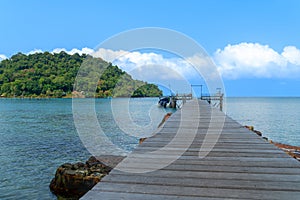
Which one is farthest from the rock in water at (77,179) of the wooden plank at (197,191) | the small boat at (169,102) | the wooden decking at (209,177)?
the small boat at (169,102)

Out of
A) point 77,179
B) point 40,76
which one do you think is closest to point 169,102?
point 77,179

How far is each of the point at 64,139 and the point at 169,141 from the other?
1411 cm

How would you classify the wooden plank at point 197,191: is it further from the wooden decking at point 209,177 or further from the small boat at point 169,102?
the small boat at point 169,102

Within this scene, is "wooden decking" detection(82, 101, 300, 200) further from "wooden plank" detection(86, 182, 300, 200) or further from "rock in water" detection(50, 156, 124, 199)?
"rock in water" detection(50, 156, 124, 199)

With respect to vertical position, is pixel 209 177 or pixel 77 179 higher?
pixel 209 177

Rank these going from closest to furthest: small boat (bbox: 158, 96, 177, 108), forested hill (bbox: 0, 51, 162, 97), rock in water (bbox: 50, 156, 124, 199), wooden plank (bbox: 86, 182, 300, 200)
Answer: wooden plank (bbox: 86, 182, 300, 200), rock in water (bbox: 50, 156, 124, 199), small boat (bbox: 158, 96, 177, 108), forested hill (bbox: 0, 51, 162, 97)

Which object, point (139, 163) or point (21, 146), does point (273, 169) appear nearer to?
point (139, 163)

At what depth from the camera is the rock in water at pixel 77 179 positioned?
6.90m

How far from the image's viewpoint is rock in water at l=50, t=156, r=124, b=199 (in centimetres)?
690

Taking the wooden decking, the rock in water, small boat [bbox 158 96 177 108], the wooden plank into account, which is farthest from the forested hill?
the wooden plank

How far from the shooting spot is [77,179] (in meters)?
7.05

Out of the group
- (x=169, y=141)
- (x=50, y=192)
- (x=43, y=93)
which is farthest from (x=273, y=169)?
(x=43, y=93)

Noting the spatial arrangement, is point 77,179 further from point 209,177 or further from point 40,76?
point 40,76

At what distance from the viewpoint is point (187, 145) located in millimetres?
4594
